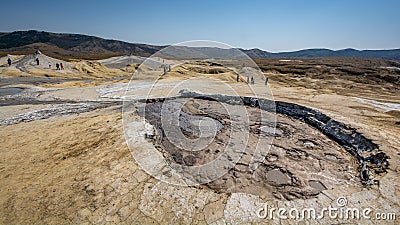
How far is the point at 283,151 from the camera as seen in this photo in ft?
21.0

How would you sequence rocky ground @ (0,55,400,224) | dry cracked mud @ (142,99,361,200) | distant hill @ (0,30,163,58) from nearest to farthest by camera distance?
1. rocky ground @ (0,55,400,224)
2. dry cracked mud @ (142,99,361,200)
3. distant hill @ (0,30,163,58)

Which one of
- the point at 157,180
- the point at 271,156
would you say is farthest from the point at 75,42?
the point at 271,156

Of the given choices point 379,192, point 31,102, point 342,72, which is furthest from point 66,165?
point 342,72

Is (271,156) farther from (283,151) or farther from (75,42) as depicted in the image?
(75,42)

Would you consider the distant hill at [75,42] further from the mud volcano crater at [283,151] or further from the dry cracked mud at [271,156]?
the dry cracked mud at [271,156]

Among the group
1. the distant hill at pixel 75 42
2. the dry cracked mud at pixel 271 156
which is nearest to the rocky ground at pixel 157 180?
the dry cracked mud at pixel 271 156

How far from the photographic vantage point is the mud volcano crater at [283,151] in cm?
480

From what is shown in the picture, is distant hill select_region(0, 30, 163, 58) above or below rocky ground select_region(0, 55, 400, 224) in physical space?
above

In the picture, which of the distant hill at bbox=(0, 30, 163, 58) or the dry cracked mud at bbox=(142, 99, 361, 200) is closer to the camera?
the dry cracked mud at bbox=(142, 99, 361, 200)

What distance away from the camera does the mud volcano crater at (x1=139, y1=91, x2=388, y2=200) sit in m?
4.80

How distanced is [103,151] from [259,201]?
13.4 feet

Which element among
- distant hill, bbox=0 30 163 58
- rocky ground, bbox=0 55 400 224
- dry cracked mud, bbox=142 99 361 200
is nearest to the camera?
rocky ground, bbox=0 55 400 224

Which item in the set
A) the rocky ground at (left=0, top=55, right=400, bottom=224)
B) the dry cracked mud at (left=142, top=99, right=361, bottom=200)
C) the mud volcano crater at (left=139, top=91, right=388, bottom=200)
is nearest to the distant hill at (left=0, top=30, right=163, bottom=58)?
the mud volcano crater at (left=139, top=91, right=388, bottom=200)

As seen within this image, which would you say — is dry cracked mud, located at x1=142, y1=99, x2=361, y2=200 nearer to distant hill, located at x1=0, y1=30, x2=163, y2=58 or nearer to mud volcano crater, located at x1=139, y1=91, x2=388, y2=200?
mud volcano crater, located at x1=139, y1=91, x2=388, y2=200
